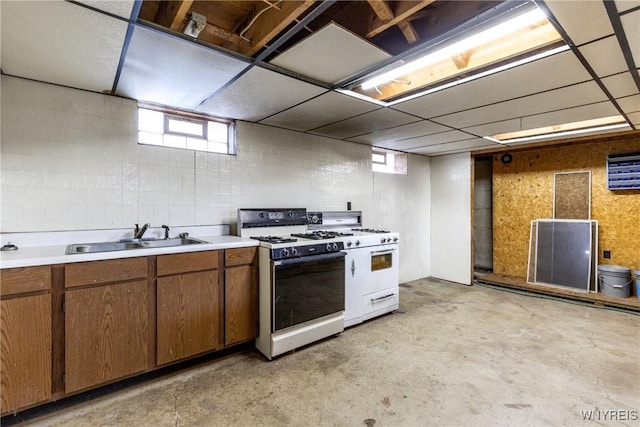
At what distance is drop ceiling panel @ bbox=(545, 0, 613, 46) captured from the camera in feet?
4.63

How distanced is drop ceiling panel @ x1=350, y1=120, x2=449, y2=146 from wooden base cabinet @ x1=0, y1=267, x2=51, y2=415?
3400mm

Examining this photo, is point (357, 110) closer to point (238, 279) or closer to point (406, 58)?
point (406, 58)

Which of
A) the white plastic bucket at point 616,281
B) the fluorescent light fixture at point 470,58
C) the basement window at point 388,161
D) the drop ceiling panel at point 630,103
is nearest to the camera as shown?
the fluorescent light fixture at point 470,58

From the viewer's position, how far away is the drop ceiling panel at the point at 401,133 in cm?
347

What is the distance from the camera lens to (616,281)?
402 cm

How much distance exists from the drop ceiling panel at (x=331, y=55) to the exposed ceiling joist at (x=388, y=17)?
0.55 feet

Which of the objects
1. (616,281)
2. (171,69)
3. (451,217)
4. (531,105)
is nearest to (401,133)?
(531,105)

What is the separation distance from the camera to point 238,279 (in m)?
2.65

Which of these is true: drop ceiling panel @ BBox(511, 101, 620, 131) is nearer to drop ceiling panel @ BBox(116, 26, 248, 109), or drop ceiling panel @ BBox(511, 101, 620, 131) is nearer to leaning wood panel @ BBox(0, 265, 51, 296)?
drop ceiling panel @ BBox(116, 26, 248, 109)

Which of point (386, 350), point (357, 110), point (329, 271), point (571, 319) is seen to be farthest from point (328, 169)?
point (571, 319)

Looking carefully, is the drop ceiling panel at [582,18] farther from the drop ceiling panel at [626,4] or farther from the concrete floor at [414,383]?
the concrete floor at [414,383]

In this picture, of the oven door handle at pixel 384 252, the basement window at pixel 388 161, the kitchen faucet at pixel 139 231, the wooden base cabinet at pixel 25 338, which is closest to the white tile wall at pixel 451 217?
the basement window at pixel 388 161

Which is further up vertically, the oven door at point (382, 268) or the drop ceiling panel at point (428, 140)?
the drop ceiling panel at point (428, 140)

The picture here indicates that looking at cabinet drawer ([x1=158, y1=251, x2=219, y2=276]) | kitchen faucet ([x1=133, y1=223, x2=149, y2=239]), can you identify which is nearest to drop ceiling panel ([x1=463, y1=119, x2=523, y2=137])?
cabinet drawer ([x1=158, y1=251, x2=219, y2=276])
